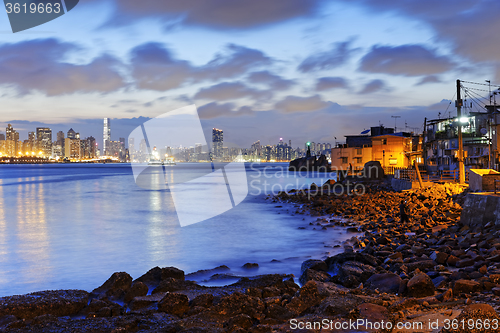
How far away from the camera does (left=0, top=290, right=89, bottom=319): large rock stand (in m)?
7.42

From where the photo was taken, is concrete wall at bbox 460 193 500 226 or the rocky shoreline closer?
the rocky shoreline

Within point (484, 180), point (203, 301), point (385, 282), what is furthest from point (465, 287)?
point (484, 180)

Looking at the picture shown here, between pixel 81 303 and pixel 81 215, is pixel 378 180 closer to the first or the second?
pixel 81 215

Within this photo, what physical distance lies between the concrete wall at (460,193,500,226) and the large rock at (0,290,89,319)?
13.7 metres

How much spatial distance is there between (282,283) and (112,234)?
14233 mm

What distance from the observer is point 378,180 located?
4459 centimetres

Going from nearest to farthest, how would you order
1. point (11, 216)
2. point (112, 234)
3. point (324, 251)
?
point (324, 251) → point (112, 234) → point (11, 216)

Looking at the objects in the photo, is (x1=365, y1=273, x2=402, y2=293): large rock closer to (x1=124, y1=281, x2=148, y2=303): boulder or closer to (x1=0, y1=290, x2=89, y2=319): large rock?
(x1=124, y1=281, x2=148, y2=303): boulder

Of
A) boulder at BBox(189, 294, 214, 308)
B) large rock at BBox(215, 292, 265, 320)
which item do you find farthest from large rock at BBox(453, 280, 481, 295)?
boulder at BBox(189, 294, 214, 308)

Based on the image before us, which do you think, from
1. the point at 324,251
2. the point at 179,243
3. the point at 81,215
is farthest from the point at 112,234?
the point at 324,251

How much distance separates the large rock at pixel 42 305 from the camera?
742cm

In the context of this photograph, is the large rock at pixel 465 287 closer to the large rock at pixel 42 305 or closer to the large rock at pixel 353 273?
the large rock at pixel 353 273

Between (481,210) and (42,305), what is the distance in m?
14.9

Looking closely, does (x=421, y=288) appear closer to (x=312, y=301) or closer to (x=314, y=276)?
(x=312, y=301)
